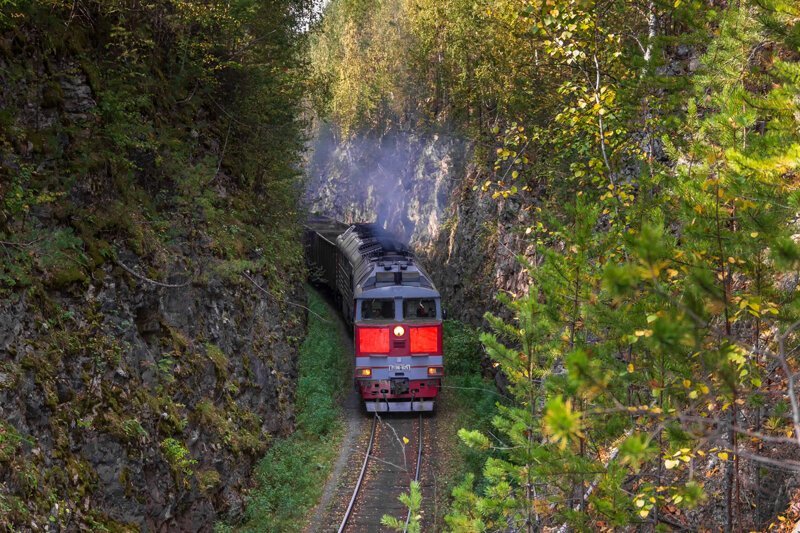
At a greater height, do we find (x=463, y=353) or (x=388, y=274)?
(x=388, y=274)

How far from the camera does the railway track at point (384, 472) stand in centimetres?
1360

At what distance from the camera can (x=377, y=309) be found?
57.4 ft

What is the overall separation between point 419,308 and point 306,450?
4911mm

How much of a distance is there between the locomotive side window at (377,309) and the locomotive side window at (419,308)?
424 millimetres

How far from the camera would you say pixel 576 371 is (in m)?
3.23

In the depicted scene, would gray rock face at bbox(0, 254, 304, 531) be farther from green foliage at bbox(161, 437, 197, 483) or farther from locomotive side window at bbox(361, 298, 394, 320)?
locomotive side window at bbox(361, 298, 394, 320)

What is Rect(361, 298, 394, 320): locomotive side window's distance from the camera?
17.5 metres

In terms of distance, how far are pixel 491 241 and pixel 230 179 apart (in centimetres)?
1145

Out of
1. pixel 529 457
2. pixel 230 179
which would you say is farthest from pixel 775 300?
pixel 230 179

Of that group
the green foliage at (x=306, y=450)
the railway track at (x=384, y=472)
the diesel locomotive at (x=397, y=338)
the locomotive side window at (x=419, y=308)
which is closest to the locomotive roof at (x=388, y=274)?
the diesel locomotive at (x=397, y=338)

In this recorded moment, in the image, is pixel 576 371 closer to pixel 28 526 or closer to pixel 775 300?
pixel 775 300

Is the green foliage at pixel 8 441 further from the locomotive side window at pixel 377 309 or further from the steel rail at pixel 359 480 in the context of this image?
the locomotive side window at pixel 377 309

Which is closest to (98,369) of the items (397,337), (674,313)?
(674,313)

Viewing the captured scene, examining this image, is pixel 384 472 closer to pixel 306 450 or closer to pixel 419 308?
pixel 306 450
